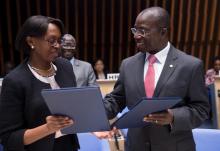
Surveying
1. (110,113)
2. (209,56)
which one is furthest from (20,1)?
(110,113)

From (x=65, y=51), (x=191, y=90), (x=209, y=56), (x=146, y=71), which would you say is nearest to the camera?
(x=191, y=90)

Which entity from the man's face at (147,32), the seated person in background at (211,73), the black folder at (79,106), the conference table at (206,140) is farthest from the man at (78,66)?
the seated person in background at (211,73)

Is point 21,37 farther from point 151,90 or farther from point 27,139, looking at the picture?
point 151,90

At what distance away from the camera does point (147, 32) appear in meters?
1.86

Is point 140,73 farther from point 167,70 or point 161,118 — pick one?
point 161,118

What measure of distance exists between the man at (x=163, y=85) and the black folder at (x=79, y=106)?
284 mm

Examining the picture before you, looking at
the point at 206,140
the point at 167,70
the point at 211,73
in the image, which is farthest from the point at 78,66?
the point at 211,73

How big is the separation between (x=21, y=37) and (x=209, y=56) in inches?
272

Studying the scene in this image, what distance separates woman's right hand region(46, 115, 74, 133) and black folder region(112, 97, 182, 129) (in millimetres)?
287

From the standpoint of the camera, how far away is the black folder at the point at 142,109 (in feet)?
5.07

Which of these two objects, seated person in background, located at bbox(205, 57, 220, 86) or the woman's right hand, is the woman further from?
seated person in background, located at bbox(205, 57, 220, 86)

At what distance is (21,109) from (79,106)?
31cm

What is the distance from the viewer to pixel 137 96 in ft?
6.16

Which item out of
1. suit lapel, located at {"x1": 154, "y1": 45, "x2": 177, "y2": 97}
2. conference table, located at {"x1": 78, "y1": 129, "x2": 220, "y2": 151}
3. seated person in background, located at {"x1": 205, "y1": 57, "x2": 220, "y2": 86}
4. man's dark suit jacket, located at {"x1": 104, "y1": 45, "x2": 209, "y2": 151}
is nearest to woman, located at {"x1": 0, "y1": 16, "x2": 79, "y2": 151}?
man's dark suit jacket, located at {"x1": 104, "y1": 45, "x2": 209, "y2": 151}
